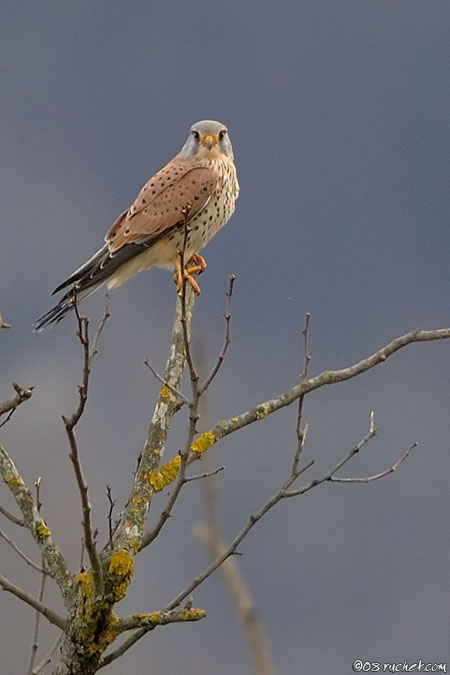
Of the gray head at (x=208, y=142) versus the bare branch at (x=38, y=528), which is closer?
the bare branch at (x=38, y=528)

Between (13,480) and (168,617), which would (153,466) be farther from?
(168,617)

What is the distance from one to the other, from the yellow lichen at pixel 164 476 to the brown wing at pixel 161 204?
6.24 feet

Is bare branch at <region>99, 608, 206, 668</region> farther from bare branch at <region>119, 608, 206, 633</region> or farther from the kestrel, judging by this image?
the kestrel

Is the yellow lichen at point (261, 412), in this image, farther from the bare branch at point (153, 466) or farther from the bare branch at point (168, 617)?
the bare branch at point (168, 617)

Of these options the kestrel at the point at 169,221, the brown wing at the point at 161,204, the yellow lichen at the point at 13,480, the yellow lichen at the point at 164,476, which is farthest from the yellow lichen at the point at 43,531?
the brown wing at the point at 161,204

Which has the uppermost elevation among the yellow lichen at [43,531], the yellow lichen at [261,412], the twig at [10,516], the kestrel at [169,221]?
the kestrel at [169,221]

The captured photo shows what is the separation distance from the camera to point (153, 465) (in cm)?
289

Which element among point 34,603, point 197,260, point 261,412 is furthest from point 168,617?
point 197,260

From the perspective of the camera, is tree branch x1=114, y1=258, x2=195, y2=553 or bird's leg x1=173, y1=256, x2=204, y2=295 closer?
tree branch x1=114, y1=258, x2=195, y2=553

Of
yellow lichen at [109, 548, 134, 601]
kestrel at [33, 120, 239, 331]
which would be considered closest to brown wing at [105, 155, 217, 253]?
kestrel at [33, 120, 239, 331]

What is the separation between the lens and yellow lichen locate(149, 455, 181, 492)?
2.86 metres

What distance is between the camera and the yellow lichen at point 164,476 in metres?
2.86

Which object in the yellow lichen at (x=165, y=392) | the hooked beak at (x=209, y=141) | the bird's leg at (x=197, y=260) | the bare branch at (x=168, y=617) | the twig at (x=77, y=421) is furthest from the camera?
the hooked beak at (x=209, y=141)

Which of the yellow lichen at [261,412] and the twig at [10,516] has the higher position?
the yellow lichen at [261,412]
